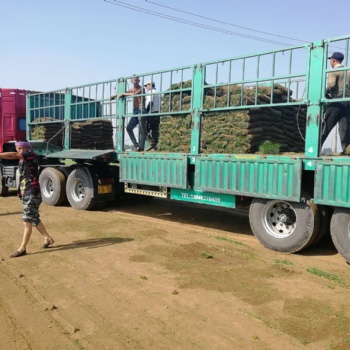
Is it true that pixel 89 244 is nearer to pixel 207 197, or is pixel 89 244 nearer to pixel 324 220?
pixel 207 197

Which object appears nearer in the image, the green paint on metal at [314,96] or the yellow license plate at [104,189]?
the green paint on metal at [314,96]

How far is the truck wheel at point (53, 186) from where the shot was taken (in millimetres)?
9812

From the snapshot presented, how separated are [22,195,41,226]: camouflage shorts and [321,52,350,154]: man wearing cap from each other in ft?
13.6

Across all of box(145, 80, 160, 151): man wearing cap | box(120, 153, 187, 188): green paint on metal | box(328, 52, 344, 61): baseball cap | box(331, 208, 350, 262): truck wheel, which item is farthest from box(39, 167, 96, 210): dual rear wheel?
box(328, 52, 344, 61): baseball cap

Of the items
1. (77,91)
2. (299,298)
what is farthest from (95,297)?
(77,91)

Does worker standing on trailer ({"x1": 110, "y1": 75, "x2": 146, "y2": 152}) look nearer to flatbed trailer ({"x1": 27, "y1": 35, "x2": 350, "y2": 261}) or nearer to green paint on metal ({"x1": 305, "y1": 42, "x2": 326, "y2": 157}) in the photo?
flatbed trailer ({"x1": 27, "y1": 35, "x2": 350, "y2": 261})

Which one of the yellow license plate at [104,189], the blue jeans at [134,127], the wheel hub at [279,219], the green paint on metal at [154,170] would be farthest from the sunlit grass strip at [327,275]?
the yellow license plate at [104,189]

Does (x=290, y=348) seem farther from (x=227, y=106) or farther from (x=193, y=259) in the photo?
(x=227, y=106)

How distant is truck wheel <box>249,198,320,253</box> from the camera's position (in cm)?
544

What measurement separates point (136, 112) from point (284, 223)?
3.98 metres

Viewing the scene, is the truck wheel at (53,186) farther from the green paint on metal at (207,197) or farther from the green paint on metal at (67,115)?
the green paint on metal at (207,197)

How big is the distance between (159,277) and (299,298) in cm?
156

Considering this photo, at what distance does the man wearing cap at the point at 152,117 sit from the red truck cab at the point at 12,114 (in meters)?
5.51

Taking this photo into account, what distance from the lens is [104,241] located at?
634 cm
